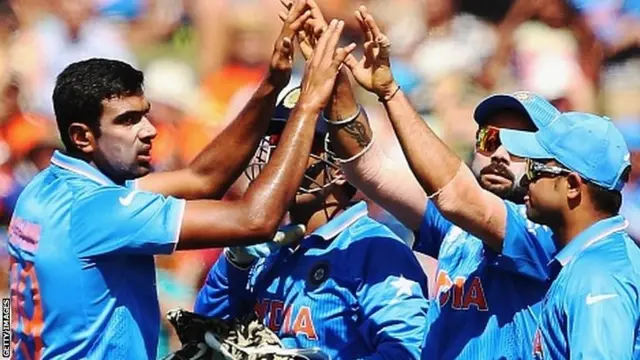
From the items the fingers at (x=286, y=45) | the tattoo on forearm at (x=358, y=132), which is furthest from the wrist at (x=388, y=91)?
the fingers at (x=286, y=45)

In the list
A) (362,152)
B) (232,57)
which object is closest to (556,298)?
(362,152)

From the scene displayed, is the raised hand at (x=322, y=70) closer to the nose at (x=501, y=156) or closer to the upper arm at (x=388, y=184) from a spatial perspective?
the upper arm at (x=388, y=184)

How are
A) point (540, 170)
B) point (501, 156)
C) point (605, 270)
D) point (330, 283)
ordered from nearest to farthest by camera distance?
point (605, 270) < point (540, 170) < point (501, 156) < point (330, 283)

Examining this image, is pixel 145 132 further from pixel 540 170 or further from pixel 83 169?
pixel 540 170

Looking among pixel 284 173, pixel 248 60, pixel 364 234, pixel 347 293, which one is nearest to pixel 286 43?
pixel 284 173

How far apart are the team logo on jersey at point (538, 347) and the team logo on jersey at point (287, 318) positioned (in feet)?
2.25

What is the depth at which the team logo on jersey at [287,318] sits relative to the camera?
11.4ft

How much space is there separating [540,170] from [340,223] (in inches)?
30.5

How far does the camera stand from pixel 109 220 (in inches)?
120

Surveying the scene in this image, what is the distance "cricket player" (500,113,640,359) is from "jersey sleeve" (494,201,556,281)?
0.15 ft

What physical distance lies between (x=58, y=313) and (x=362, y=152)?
95 centimetres

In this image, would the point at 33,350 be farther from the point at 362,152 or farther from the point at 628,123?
the point at 628,123

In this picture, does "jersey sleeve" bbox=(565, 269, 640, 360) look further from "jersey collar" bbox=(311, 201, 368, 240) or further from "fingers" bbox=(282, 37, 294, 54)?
"fingers" bbox=(282, 37, 294, 54)

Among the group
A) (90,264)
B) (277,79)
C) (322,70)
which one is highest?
(322,70)
